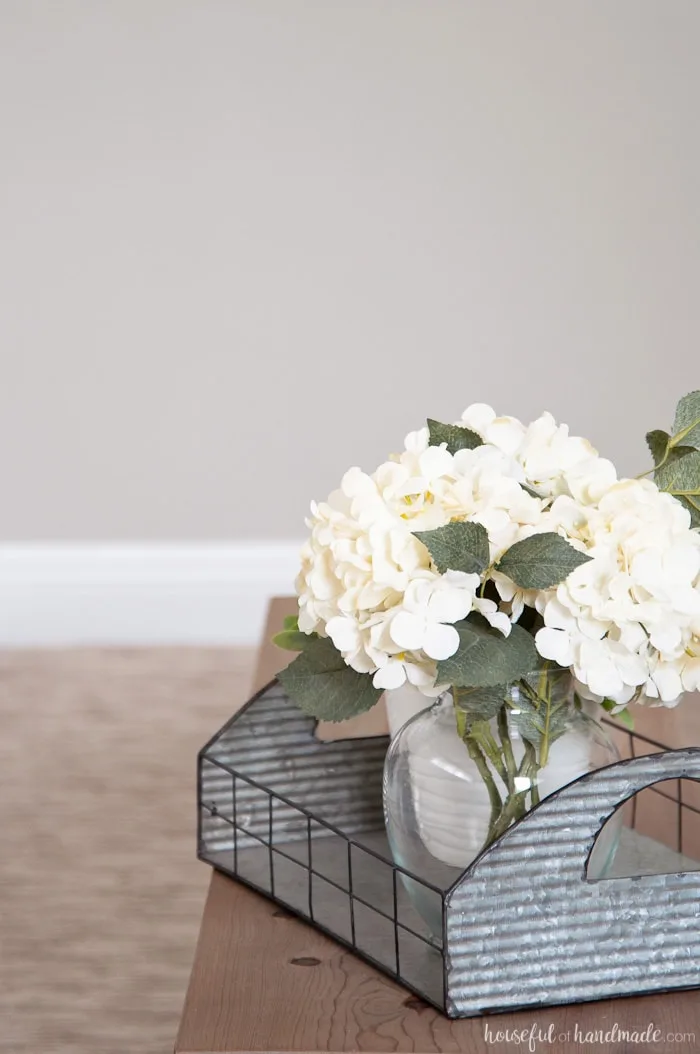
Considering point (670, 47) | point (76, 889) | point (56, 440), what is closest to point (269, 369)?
point (56, 440)

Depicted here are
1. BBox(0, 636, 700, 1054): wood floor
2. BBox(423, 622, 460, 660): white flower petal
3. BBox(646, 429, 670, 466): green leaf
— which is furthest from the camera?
BBox(0, 636, 700, 1054): wood floor

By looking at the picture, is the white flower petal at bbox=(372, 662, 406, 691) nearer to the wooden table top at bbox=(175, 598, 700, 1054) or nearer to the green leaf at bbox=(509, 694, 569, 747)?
the green leaf at bbox=(509, 694, 569, 747)

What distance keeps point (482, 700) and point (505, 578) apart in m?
0.08

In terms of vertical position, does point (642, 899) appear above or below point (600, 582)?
below

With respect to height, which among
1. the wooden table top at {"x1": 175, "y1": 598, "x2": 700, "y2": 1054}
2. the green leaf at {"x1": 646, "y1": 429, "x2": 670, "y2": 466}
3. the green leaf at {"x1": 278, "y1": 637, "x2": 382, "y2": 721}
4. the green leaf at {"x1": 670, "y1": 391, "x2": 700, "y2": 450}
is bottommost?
the wooden table top at {"x1": 175, "y1": 598, "x2": 700, "y2": 1054}

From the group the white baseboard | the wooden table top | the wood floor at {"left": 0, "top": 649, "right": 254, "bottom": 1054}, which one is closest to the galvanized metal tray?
the wooden table top

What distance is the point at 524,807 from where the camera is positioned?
751 millimetres

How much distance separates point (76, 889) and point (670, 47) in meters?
2.65

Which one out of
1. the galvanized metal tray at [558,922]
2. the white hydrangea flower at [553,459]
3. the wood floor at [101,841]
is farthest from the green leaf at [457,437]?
the wood floor at [101,841]

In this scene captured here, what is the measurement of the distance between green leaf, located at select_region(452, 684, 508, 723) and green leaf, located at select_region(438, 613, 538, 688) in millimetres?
16

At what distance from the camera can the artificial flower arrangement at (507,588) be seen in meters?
0.68

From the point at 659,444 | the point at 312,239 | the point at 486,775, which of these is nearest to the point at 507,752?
the point at 486,775

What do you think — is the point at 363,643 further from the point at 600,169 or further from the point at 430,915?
the point at 600,169

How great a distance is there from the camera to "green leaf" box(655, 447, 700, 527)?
0.76 metres
